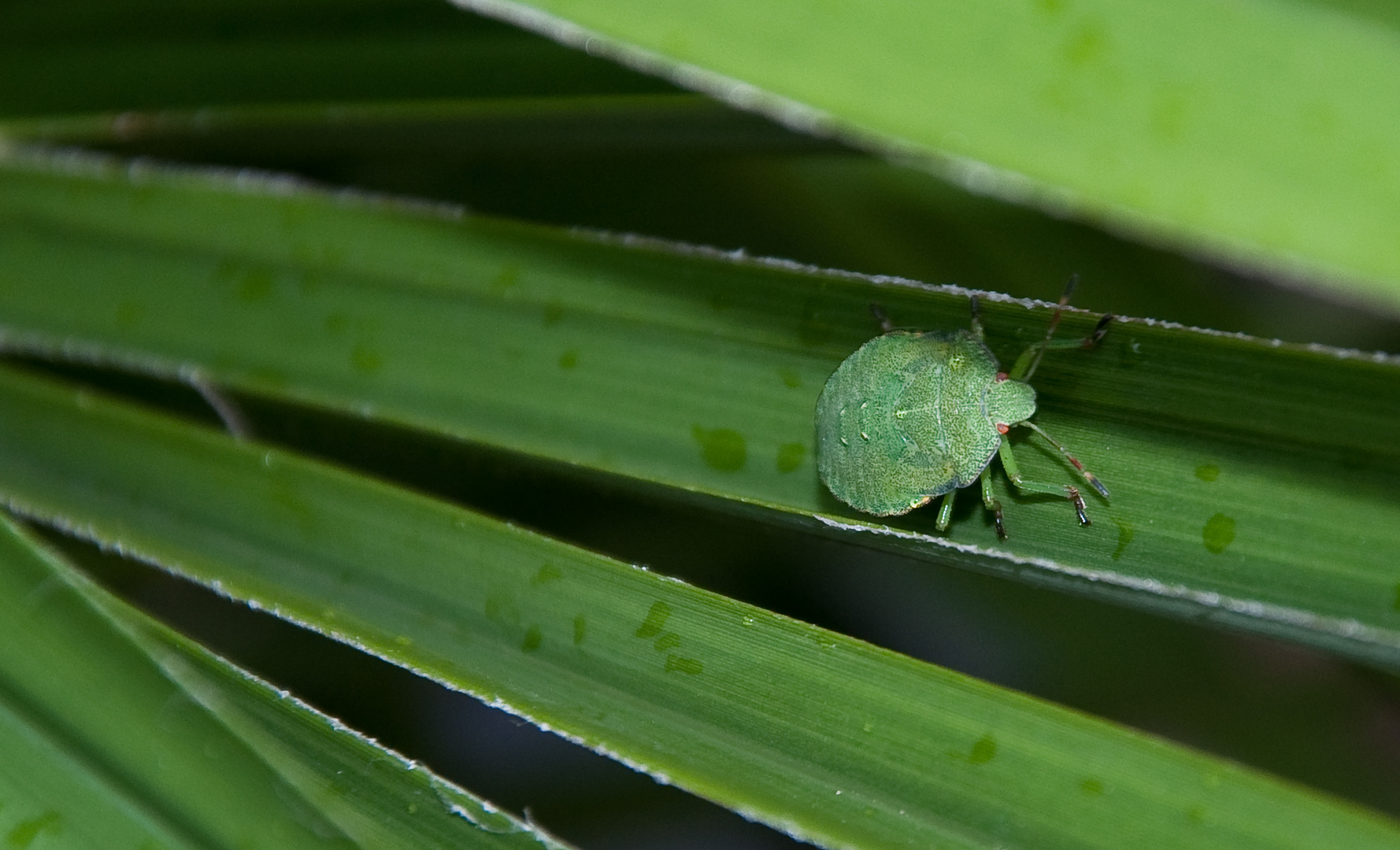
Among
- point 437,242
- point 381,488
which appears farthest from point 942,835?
point 437,242

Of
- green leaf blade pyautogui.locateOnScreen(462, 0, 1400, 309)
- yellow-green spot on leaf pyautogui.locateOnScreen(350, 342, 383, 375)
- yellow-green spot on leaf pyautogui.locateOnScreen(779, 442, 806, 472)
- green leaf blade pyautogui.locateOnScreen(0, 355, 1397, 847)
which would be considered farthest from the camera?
yellow-green spot on leaf pyautogui.locateOnScreen(350, 342, 383, 375)

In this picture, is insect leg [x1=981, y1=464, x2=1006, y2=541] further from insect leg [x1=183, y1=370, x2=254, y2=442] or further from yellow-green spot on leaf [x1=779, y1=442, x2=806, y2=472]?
insect leg [x1=183, y1=370, x2=254, y2=442]

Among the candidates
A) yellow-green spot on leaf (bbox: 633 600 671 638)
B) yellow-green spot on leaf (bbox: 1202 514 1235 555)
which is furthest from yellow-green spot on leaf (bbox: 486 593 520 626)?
yellow-green spot on leaf (bbox: 1202 514 1235 555)

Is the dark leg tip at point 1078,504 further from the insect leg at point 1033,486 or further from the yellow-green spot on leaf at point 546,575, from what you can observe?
the yellow-green spot on leaf at point 546,575

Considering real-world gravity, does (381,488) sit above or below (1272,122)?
below

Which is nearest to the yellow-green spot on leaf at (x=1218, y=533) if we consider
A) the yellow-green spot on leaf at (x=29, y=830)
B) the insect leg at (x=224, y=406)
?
the yellow-green spot on leaf at (x=29, y=830)

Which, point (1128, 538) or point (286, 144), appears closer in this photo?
point (1128, 538)

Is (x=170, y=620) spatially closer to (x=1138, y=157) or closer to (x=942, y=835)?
(x=942, y=835)

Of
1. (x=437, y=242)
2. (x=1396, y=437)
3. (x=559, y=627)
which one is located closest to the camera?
(x=1396, y=437)
